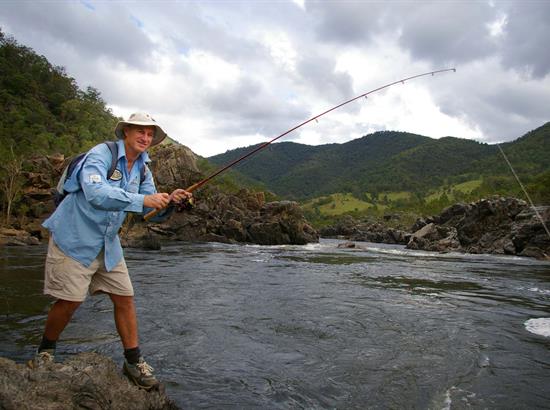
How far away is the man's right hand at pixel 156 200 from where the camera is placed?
3816mm

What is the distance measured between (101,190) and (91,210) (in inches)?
13.2

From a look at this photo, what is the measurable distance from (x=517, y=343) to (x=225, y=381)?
201 inches

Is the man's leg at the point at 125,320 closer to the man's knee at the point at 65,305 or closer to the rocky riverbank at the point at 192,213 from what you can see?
the man's knee at the point at 65,305

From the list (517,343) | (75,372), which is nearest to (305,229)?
(517,343)

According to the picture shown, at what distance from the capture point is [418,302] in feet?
34.1

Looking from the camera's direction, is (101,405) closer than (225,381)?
Yes

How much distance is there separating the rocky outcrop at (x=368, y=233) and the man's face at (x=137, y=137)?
75.1m

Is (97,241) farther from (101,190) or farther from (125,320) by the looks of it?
(125,320)

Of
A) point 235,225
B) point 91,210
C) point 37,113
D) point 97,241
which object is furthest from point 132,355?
point 37,113

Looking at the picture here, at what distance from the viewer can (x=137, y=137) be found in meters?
4.17

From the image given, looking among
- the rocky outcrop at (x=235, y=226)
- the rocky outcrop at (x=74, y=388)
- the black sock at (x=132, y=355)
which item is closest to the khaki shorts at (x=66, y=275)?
the rocky outcrop at (x=74, y=388)

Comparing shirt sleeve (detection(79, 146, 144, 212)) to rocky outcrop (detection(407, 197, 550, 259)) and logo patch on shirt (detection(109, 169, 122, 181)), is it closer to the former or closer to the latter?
logo patch on shirt (detection(109, 169, 122, 181))

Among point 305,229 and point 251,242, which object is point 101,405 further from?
point 305,229

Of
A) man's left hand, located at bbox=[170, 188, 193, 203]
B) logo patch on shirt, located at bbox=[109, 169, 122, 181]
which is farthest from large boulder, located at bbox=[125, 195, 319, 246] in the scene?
logo patch on shirt, located at bbox=[109, 169, 122, 181]
